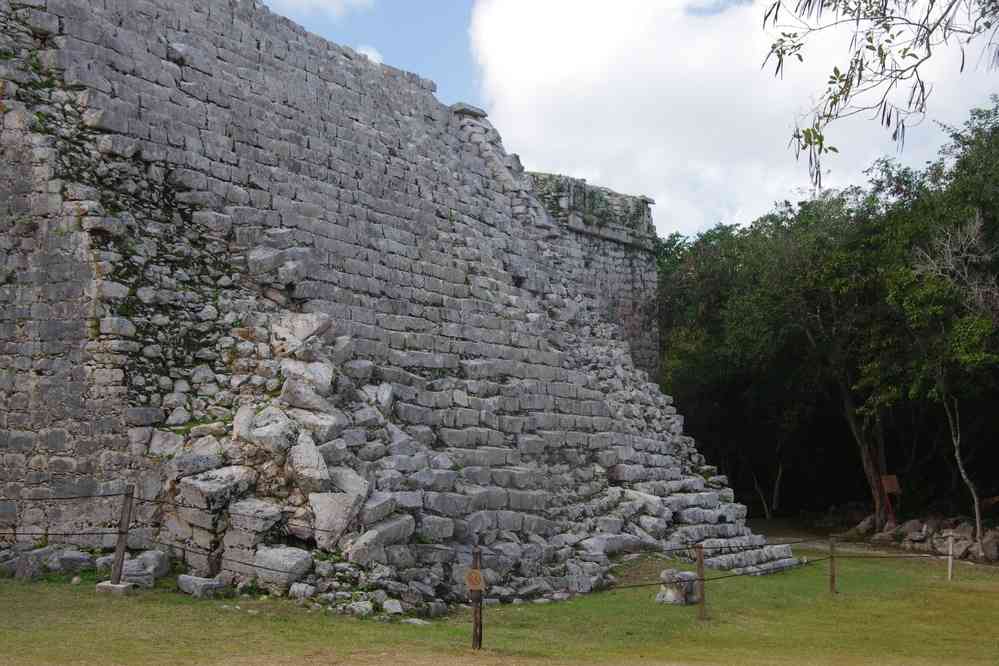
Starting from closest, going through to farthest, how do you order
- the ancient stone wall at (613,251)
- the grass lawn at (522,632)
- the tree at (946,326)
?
the grass lawn at (522,632)
the tree at (946,326)
the ancient stone wall at (613,251)

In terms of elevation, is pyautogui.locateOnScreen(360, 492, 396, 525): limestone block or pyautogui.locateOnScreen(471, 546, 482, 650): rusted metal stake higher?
pyautogui.locateOnScreen(360, 492, 396, 525): limestone block

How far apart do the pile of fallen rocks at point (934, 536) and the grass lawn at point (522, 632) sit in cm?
654

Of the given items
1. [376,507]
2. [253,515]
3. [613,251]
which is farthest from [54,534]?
[613,251]

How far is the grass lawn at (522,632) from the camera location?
621 centimetres

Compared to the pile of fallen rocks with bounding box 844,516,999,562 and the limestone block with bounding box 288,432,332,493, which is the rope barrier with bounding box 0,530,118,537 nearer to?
the limestone block with bounding box 288,432,332,493

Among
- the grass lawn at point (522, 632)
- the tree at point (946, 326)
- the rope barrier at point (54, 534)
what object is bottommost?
the grass lawn at point (522, 632)

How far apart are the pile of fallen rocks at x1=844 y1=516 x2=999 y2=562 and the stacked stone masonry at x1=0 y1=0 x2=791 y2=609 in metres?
5.51

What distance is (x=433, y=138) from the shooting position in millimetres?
14562

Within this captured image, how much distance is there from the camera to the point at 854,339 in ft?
63.4

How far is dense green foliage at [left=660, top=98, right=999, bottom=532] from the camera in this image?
1652 cm

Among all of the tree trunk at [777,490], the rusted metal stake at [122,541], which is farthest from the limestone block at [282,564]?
the tree trunk at [777,490]

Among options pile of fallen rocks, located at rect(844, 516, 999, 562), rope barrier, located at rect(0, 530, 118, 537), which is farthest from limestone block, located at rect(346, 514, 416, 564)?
pile of fallen rocks, located at rect(844, 516, 999, 562)

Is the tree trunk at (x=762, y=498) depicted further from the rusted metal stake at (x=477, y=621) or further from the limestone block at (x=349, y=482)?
the rusted metal stake at (x=477, y=621)

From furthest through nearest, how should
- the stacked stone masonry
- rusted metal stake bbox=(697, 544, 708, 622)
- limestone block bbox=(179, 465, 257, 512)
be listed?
rusted metal stake bbox=(697, 544, 708, 622), the stacked stone masonry, limestone block bbox=(179, 465, 257, 512)
